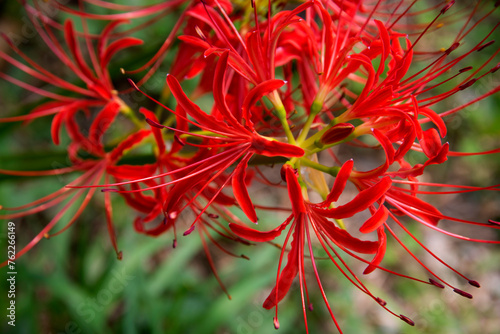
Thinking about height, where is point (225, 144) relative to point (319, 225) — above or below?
above

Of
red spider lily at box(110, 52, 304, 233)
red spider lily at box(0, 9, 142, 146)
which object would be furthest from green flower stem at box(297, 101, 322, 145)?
red spider lily at box(0, 9, 142, 146)

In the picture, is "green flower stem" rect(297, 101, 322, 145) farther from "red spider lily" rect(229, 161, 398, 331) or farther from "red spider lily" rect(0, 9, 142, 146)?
"red spider lily" rect(0, 9, 142, 146)

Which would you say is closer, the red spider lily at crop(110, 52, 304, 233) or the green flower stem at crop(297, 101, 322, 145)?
the red spider lily at crop(110, 52, 304, 233)

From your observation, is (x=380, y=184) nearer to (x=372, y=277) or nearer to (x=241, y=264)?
(x=241, y=264)

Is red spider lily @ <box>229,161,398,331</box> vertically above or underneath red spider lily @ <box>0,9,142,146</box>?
underneath

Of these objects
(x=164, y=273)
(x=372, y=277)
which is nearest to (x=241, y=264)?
(x=164, y=273)

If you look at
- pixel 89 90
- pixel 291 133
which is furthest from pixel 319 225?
pixel 89 90

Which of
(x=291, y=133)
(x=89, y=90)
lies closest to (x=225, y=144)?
(x=291, y=133)

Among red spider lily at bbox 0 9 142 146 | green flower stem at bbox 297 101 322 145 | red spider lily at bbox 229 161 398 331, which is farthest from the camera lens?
red spider lily at bbox 0 9 142 146

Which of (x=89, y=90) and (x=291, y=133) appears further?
(x=89, y=90)

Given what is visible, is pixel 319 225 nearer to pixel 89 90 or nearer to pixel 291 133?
pixel 291 133

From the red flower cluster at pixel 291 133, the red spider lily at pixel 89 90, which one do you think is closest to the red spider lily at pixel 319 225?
the red flower cluster at pixel 291 133
